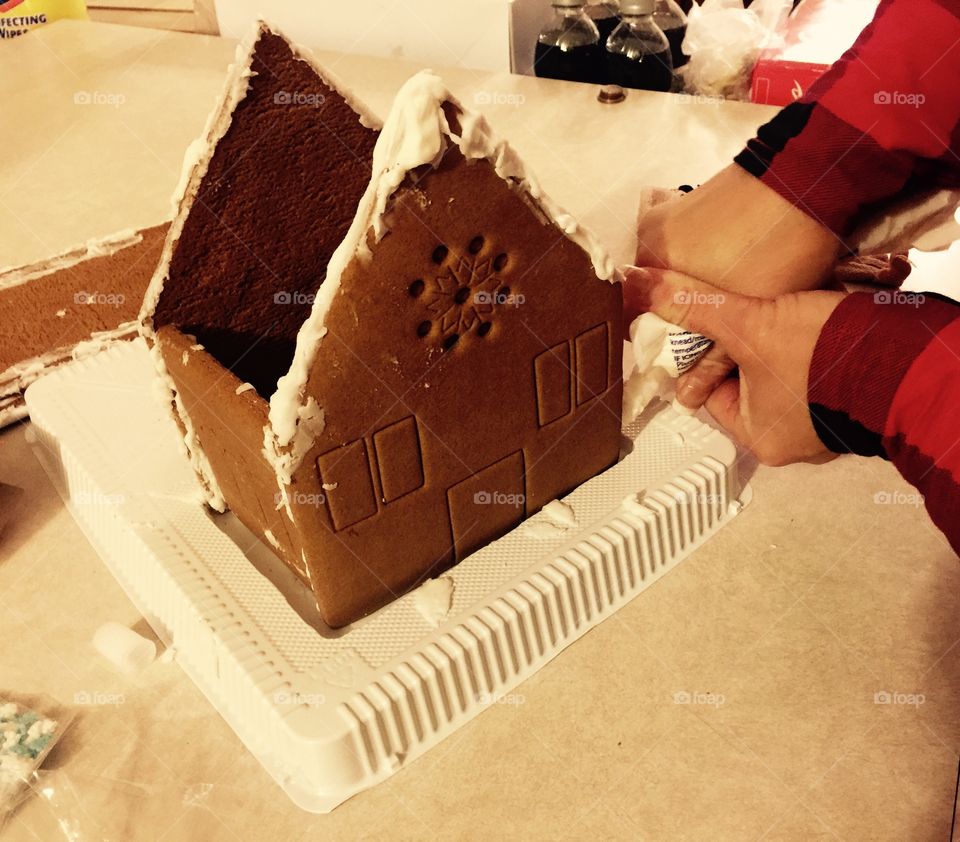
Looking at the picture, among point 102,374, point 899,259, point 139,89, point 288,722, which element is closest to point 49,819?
point 288,722

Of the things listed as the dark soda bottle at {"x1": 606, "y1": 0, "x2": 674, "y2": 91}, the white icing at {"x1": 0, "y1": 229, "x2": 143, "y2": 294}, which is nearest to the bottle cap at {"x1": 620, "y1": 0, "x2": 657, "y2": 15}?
the dark soda bottle at {"x1": 606, "y1": 0, "x2": 674, "y2": 91}

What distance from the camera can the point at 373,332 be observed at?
1.84 feet

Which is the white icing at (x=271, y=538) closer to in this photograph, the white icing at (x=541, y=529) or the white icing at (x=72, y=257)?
the white icing at (x=541, y=529)

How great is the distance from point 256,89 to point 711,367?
0.40 meters

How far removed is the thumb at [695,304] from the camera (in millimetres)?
706

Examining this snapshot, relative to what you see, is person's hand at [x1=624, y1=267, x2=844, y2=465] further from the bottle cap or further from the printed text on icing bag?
the bottle cap

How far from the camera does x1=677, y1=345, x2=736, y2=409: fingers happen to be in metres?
0.76

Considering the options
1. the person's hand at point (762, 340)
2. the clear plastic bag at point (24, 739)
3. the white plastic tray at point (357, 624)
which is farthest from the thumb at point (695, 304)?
the clear plastic bag at point (24, 739)

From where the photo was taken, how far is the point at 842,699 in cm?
66

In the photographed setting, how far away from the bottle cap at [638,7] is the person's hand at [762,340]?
0.99 m

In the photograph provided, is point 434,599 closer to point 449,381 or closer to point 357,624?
point 357,624

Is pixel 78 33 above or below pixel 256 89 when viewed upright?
below

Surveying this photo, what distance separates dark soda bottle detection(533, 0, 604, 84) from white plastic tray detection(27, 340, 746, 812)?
1031 millimetres

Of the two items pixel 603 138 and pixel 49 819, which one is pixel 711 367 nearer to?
pixel 49 819
